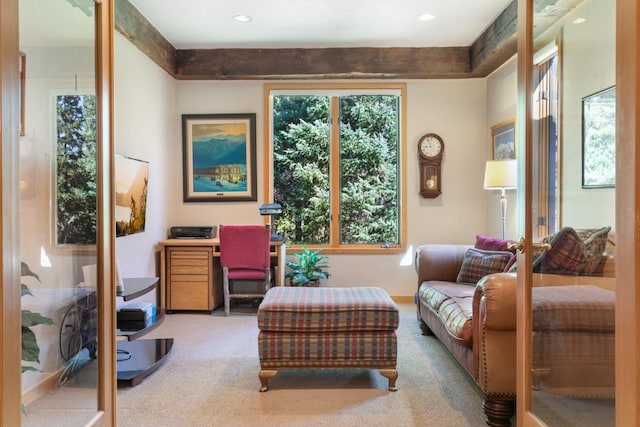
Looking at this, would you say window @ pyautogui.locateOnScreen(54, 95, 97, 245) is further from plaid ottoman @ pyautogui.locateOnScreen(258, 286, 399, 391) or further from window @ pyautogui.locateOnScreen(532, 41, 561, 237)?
window @ pyautogui.locateOnScreen(532, 41, 561, 237)

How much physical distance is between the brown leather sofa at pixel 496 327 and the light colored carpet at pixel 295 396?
0.58 ft

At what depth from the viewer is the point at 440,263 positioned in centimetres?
369

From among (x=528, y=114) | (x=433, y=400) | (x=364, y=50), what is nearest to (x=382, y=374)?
(x=433, y=400)

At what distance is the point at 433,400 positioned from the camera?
2.39 metres

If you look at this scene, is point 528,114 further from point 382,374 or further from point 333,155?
point 333,155

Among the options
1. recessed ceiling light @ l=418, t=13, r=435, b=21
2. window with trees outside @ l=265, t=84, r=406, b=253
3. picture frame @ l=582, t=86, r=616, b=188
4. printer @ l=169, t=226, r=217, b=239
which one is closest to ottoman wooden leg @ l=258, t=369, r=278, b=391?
picture frame @ l=582, t=86, r=616, b=188

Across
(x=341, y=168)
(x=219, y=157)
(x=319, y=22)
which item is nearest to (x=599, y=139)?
(x=319, y=22)

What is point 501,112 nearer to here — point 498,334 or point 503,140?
point 503,140

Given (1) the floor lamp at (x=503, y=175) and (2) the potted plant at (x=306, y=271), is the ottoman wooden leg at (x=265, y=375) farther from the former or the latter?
(1) the floor lamp at (x=503, y=175)

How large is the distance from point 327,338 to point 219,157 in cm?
301

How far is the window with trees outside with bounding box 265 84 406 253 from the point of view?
16.5ft

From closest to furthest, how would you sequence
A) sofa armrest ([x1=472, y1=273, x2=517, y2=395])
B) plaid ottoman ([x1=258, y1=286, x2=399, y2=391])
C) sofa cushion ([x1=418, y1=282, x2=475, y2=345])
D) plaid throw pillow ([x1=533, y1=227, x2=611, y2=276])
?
plaid throw pillow ([x1=533, y1=227, x2=611, y2=276]) < sofa armrest ([x1=472, y1=273, x2=517, y2=395]) < sofa cushion ([x1=418, y1=282, x2=475, y2=345]) < plaid ottoman ([x1=258, y1=286, x2=399, y2=391])

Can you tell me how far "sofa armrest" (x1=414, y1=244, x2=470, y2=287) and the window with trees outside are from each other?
1.28 metres

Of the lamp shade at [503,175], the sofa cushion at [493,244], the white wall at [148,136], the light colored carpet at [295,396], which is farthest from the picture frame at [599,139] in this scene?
the white wall at [148,136]
